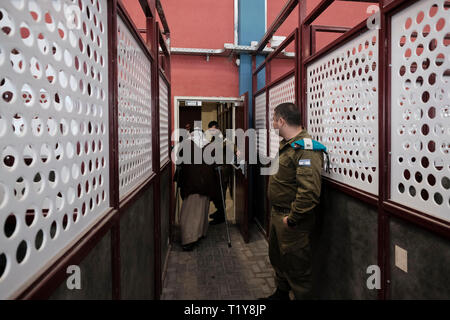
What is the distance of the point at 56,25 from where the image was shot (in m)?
0.78

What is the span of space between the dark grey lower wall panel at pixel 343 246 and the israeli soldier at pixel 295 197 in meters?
0.10

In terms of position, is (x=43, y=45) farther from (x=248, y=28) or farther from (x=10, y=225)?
(x=248, y=28)

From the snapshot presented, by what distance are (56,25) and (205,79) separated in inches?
156

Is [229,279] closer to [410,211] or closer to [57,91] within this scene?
[410,211]

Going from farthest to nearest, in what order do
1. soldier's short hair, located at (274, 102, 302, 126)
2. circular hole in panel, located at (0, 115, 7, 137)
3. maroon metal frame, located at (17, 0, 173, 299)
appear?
soldier's short hair, located at (274, 102, 302, 126) < maroon metal frame, located at (17, 0, 173, 299) < circular hole in panel, located at (0, 115, 7, 137)

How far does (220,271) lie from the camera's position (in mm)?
2994

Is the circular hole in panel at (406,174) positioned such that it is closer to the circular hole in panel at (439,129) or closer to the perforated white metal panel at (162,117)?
the circular hole in panel at (439,129)

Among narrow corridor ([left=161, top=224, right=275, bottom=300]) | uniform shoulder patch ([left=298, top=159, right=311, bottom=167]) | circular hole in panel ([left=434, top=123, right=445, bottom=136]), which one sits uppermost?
circular hole in panel ([left=434, top=123, right=445, bottom=136])

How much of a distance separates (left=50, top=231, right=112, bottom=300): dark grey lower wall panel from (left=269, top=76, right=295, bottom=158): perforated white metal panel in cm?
216

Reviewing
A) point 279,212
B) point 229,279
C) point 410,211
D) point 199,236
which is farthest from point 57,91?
point 199,236

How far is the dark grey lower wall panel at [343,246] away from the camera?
151 cm

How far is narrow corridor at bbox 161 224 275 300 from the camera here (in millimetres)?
2576

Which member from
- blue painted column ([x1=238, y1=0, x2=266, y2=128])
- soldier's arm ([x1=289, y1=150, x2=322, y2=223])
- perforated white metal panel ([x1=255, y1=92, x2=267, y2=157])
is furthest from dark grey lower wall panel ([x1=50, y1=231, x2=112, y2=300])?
blue painted column ([x1=238, y1=0, x2=266, y2=128])

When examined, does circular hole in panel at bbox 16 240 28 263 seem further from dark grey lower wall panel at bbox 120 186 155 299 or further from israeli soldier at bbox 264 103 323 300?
israeli soldier at bbox 264 103 323 300
